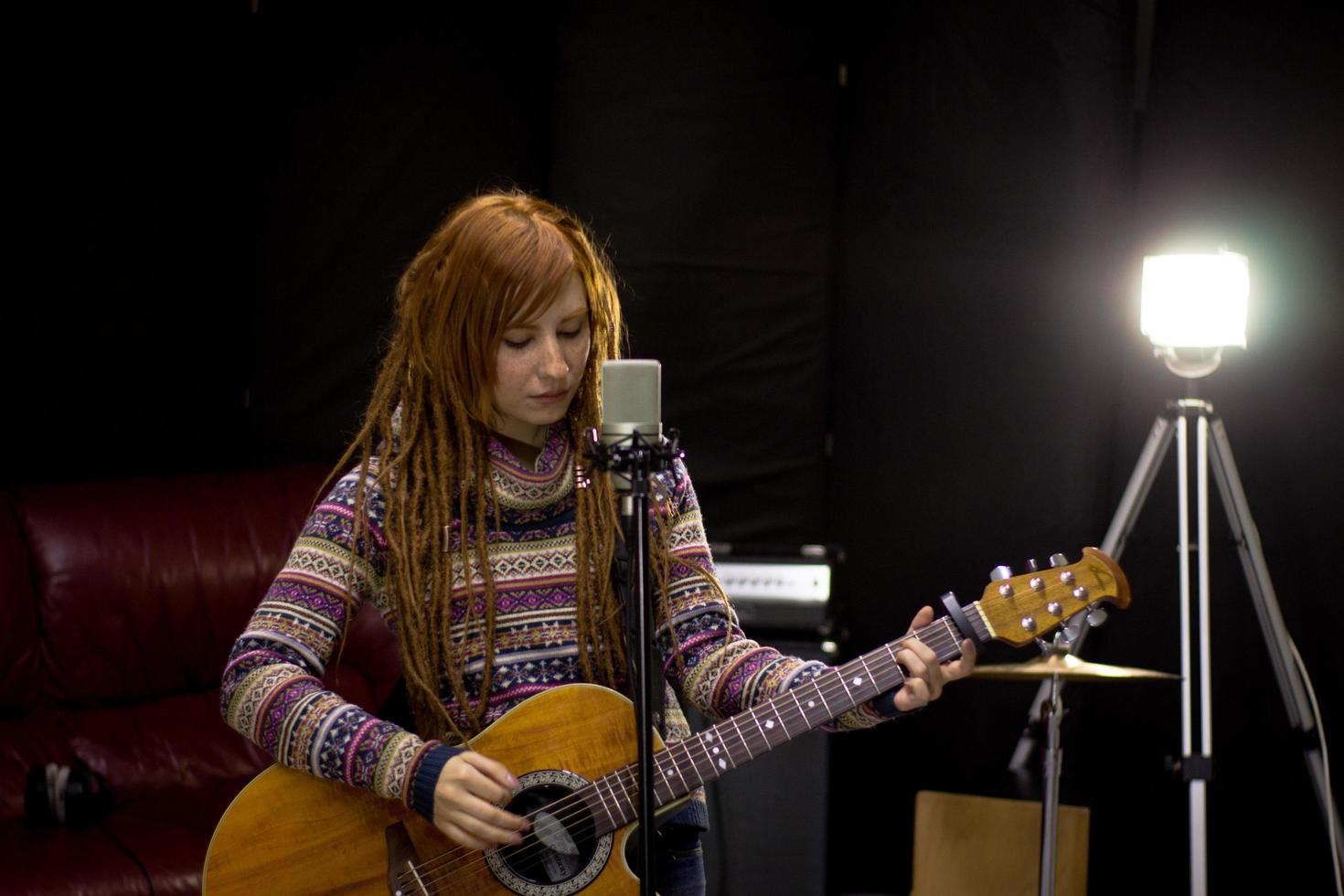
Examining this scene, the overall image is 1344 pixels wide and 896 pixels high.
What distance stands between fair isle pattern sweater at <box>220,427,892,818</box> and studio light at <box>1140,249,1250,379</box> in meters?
1.74

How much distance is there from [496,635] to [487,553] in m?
0.11

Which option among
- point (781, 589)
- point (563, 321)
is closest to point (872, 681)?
point (563, 321)

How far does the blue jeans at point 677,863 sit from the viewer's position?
6.17 feet

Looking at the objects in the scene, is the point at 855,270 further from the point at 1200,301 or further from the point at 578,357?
the point at 578,357

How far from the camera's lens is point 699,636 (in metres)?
1.93

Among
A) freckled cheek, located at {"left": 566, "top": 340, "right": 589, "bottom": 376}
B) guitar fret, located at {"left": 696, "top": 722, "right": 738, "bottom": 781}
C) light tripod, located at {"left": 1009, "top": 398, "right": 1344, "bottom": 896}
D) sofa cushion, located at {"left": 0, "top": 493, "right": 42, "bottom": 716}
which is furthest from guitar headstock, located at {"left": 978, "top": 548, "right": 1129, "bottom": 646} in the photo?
sofa cushion, located at {"left": 0, "top": 493, "right": 42, "bottom": 716}

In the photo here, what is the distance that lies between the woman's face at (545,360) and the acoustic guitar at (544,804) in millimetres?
383

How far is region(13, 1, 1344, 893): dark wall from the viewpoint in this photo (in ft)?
11.7

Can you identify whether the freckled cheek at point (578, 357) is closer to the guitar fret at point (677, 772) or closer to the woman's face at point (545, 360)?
the woman's face at point (545, 360)

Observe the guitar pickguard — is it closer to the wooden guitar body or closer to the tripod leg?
the wooden guitar body

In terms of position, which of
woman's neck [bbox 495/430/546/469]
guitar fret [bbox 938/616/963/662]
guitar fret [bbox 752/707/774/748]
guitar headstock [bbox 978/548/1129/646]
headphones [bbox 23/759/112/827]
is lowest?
headphones [bbox 23/759/112/827]

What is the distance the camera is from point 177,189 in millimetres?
3709

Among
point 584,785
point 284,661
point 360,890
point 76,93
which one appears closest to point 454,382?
point 284,661

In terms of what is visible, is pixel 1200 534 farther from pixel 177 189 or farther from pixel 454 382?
pixel 177 189
